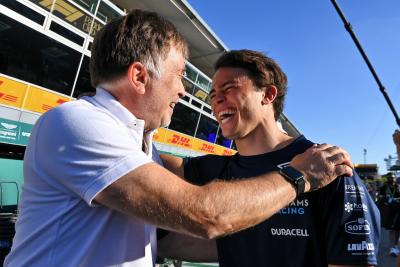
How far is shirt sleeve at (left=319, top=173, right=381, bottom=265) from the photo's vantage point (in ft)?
5.25

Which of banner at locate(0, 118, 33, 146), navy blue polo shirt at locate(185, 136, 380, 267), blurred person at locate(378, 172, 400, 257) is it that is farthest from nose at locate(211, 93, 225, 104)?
blurred person at locate(378, 172, 400, 257)

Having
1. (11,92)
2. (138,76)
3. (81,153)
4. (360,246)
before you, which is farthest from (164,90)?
(11,92)

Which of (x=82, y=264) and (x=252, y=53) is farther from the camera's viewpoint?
(x=252, y=53)

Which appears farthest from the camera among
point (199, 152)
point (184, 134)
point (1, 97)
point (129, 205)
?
point (199, 152)

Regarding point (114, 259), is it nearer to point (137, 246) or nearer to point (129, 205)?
point (137, 246)

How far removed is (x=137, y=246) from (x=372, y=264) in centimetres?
107

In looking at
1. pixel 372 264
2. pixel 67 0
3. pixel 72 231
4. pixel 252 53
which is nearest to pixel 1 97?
pixel 67 0

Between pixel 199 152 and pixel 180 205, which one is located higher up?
pixel 199 152

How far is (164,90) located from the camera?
1.70m

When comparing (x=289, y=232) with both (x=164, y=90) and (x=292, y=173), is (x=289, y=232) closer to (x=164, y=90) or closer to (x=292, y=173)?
(x=292, y=173)

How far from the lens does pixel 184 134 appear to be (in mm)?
15117

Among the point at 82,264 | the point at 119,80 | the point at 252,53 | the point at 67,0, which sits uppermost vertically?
the point at 67,0

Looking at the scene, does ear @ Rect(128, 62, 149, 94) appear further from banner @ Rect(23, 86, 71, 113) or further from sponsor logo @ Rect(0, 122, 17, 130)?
banner @ Rect(23, 86, 71, 113)

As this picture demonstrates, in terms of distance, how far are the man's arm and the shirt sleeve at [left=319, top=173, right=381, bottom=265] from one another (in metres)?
0.33
